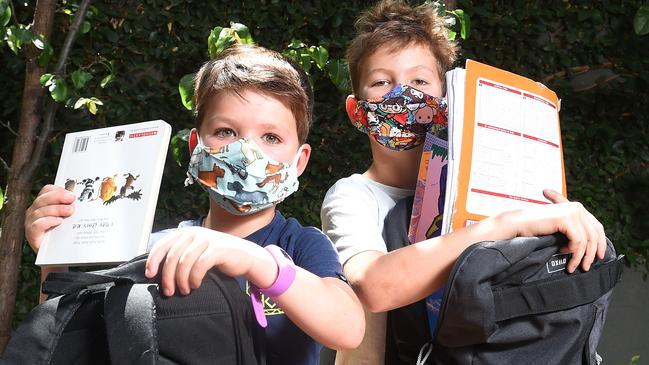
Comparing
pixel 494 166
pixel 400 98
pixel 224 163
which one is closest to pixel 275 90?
pixel 224 163

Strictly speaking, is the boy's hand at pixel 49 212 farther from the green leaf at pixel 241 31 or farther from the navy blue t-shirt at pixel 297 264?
the green leaf at pixel 241 31

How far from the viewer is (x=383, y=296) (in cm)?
156

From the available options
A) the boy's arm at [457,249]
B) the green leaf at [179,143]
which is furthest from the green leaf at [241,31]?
the boy's arm at [457,249]

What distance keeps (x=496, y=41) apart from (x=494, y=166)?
311 centimetres

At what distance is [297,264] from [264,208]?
16 cm

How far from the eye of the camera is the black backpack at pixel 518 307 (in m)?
1.42

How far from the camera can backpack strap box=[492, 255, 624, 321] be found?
145cm

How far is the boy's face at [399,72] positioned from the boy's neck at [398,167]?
139 millimetres

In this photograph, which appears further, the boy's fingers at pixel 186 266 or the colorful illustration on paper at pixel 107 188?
the colorful illustration on paper at pixel 107 188

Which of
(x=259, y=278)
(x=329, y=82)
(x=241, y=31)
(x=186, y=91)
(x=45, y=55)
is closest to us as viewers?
(x=259, y=278)

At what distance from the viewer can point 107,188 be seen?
1.51m

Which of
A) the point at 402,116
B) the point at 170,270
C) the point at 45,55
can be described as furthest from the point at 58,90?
the point at 170,270

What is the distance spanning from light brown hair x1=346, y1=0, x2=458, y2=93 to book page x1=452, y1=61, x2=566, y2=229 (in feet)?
1.06

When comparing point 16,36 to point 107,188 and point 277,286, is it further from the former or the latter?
point 277,286
